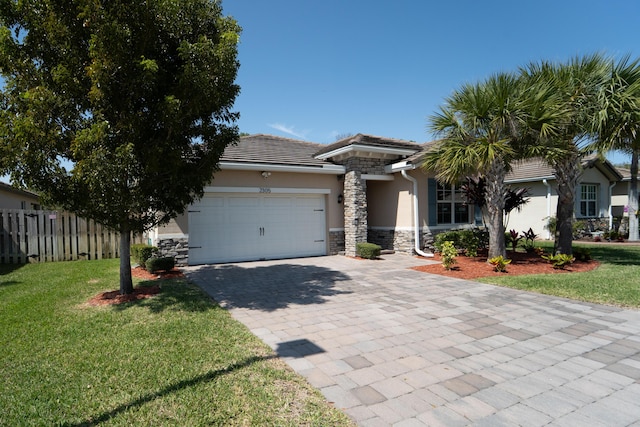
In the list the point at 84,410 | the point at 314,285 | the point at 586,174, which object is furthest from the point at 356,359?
the point at 586,174

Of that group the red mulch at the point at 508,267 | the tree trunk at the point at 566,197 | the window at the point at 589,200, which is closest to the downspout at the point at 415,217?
the red mulch at the point at 508,267

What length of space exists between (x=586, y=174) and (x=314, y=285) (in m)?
19.5

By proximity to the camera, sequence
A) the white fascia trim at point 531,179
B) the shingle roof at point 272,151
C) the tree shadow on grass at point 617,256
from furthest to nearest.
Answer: the white fascia trim at point 531,179
the shingle roof at point 272,151
the tree shadow on grass at point 617,256

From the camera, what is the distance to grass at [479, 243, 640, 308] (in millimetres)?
6785

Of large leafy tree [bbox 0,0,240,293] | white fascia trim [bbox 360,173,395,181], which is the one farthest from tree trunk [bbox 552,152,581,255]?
large leafy tree [bbox 0,0,240,293]

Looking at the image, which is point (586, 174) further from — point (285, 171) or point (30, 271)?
point (30, 271)

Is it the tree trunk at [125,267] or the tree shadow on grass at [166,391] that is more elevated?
the tree trunk at [125,267]

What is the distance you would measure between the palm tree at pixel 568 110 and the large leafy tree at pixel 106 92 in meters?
8.67

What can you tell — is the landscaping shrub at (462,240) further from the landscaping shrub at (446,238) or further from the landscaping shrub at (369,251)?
the landscaping shrub at (369,251)

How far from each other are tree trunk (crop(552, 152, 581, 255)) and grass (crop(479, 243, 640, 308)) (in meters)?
1.17

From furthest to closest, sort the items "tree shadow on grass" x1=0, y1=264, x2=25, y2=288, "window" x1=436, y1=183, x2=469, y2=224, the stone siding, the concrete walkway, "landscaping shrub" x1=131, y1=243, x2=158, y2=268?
"window" x1=436, y1=183, x2=469, y2=224
the stone siding
"landscaping shrub" x1=131, y1=243, x2=158, y2=268
"tree shadow on grass" x1=0, y1=264, x2=25, y2=288
the concrete walkway

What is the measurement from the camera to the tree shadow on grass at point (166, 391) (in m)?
2.96

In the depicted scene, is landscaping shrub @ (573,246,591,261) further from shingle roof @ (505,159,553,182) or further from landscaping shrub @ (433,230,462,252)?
shingle roof @ (505,159,553,182)

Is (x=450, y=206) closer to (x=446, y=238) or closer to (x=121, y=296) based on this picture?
(x=446, y=238)
